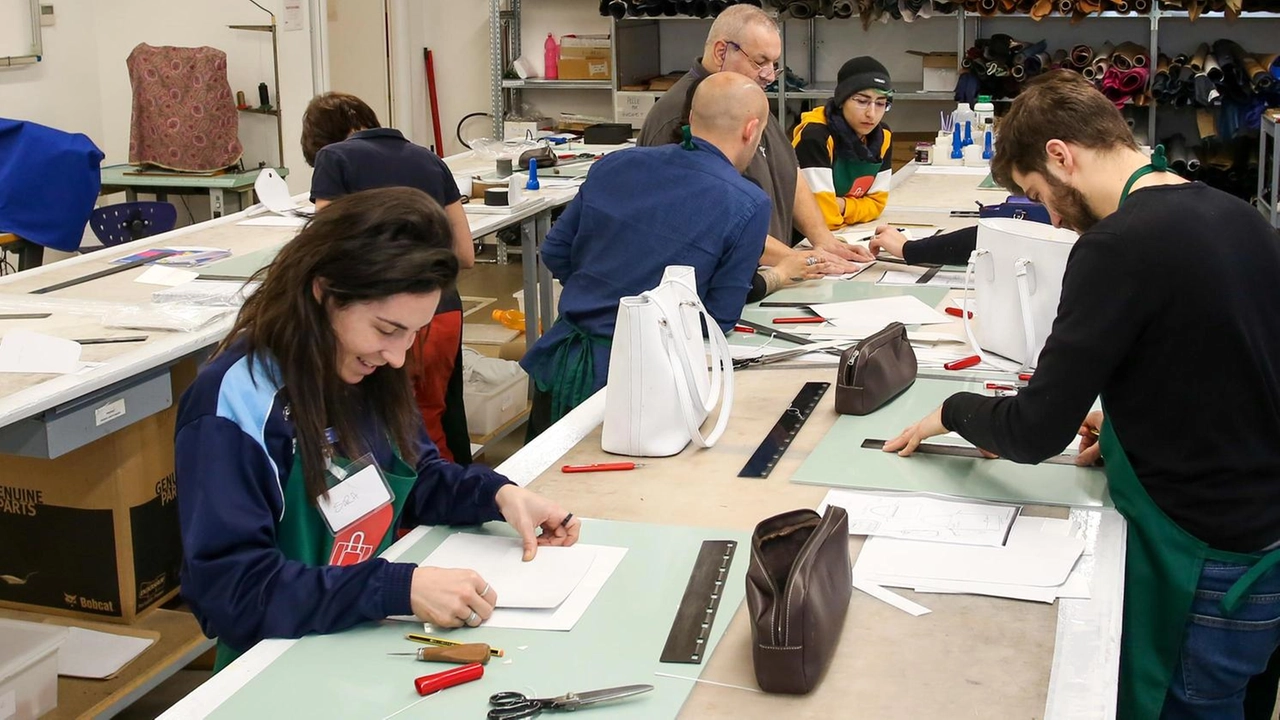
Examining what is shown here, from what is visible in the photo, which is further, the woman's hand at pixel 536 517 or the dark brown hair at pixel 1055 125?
the dark brown hair at pixel 1055 125

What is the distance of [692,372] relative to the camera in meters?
2.12

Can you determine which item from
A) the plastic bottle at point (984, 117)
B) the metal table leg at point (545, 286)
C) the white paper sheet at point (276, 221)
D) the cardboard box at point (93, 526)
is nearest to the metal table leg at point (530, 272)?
the metal table leg at point (545, 286)

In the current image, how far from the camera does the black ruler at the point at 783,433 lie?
6.73ft

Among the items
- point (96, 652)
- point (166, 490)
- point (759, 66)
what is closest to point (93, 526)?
point (166, 490)

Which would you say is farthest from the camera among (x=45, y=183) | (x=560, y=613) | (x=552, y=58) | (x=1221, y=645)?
(x=552, y=58)

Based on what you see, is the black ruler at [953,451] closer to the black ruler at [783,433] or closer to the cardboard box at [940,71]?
the black ruler at [783,433]

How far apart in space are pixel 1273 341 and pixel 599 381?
4.97 ft

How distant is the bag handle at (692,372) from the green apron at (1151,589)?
633mm

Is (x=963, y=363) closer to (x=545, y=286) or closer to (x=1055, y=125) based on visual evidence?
(x=1055, y=125)

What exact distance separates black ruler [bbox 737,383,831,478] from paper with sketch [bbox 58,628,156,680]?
1.59 metres

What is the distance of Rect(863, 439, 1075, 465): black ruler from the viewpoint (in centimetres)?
207

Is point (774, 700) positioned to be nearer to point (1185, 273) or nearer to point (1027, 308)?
point (1185, 273)

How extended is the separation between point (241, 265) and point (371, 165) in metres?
0.53

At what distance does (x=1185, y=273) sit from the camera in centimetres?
168
